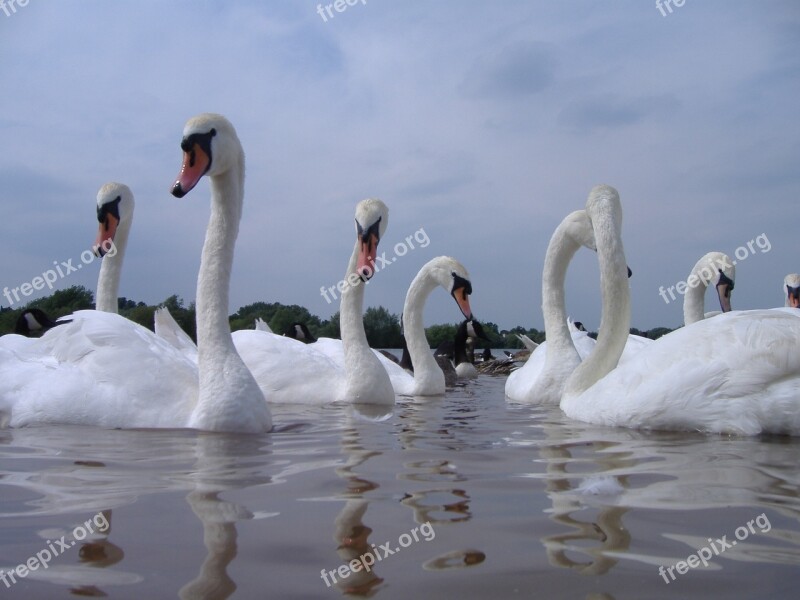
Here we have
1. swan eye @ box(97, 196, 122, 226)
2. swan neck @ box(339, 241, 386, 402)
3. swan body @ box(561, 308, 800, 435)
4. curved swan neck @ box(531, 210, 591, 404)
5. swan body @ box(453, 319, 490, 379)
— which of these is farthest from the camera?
swan body @ box(453, 319, 490, 379)

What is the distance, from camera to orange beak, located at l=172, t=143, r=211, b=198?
581 centimetres

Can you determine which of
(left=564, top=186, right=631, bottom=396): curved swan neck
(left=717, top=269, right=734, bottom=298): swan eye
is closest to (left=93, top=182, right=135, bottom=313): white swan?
(left=564, top=186, right=631, bottom=396): curved swan neck

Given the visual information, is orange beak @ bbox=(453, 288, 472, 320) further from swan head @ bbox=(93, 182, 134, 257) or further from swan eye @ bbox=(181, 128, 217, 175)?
swan eye @ bbox=(181, 128, 217, 175)

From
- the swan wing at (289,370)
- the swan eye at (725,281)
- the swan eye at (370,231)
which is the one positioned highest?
the swan eye at (370,231)

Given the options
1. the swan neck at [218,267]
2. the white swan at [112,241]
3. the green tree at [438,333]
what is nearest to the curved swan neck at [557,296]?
the white swan at [112,241]

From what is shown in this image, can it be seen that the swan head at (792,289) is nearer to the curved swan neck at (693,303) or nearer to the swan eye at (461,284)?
the curved swan neck at (693,303)

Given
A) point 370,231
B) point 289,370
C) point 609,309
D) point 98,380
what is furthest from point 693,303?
point 98,380

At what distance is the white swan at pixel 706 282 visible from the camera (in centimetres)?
1191

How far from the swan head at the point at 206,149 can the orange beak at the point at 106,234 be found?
4058 millimetres

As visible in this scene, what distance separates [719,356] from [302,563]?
3.63 m

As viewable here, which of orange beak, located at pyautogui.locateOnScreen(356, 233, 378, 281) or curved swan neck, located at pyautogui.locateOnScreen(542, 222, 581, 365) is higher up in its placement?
orange beak, located at pyautogui.locateOnScreen(356, 233, 378, 281)

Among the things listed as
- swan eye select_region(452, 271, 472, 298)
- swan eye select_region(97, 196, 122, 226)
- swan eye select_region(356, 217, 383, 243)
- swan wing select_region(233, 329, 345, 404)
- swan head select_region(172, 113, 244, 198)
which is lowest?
swan wing select_region(233, 329, 345, 404)

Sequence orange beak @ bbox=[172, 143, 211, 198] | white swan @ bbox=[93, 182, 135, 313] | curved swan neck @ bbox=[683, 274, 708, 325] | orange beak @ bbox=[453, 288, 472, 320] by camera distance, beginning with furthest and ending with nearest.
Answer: curved swan neck @ bbox=[683, 274, 708, 325], orange beak @ bbox=[453, 288, 472, 320], white swan @ bbox=[93, 182, 135, 313], orange beak @ bbox=[172, 143, 211, 198]

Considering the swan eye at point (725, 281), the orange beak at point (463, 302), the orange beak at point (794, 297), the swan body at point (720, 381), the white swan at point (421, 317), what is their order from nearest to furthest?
the swan body at point (720, 381)
the white swan at point (421, 317)
the orange beak at point (463, 302)
the swan eye at point (725, 281)
the orange beak at point (794, 297)
